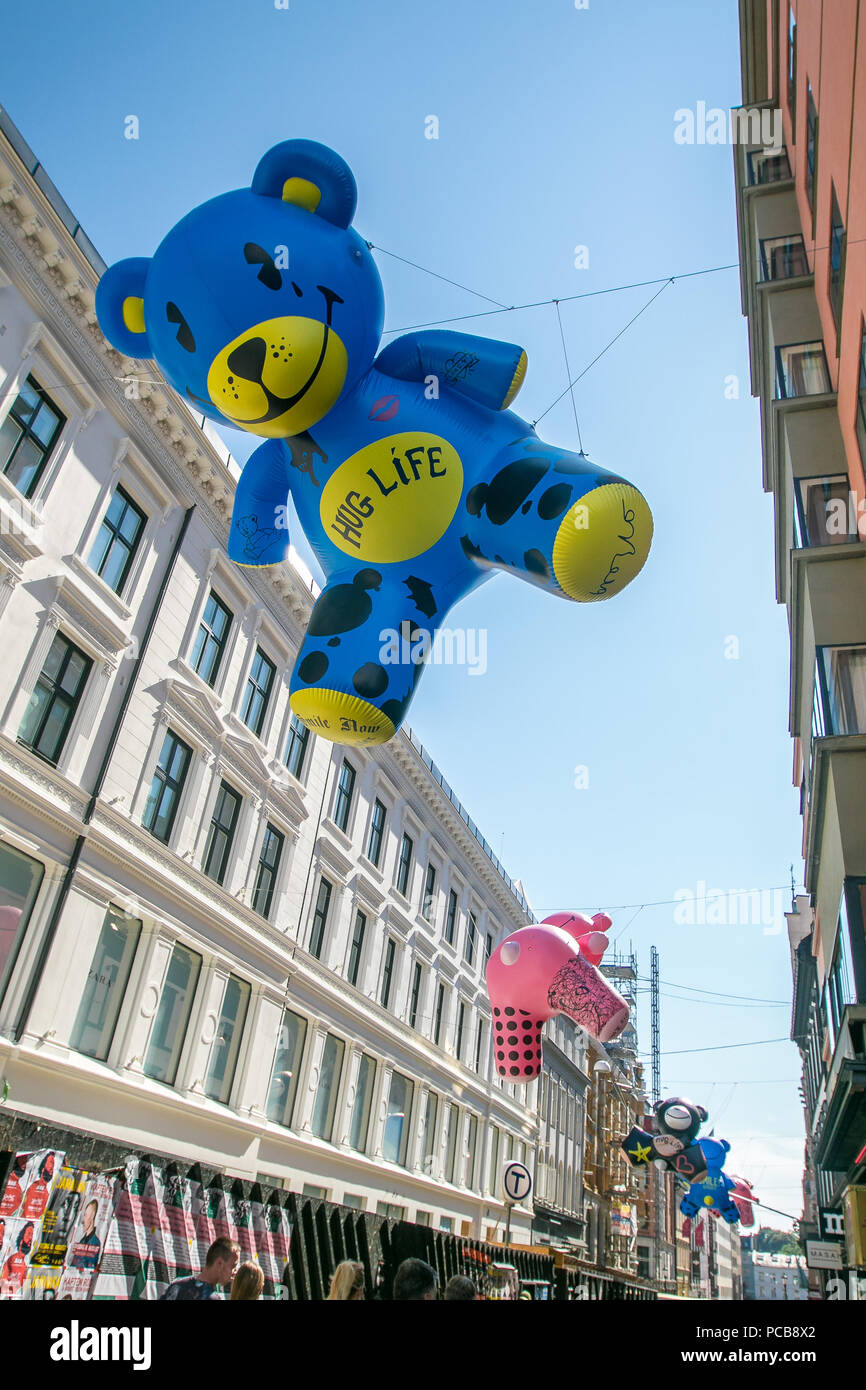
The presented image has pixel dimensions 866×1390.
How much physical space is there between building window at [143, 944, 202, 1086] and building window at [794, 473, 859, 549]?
12963mm

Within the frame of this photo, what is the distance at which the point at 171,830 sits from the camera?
53.9 feet

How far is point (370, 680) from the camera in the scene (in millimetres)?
4711

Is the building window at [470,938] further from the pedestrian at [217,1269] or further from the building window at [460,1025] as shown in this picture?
the pedestrian at [217,1269]

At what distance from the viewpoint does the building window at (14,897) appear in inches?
490

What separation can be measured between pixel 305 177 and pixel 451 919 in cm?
2868

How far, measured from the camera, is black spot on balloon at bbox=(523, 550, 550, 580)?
4559mm

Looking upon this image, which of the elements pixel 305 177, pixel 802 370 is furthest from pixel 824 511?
pixel 305 177

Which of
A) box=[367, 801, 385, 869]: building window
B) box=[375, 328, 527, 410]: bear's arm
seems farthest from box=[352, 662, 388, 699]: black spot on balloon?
box=[367, 801, 385, 869]: building window

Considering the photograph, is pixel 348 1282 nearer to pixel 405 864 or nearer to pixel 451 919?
pixel 405 864

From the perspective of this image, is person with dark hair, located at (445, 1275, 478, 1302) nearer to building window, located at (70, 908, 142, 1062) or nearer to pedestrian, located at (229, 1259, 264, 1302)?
pedestrian, located at (229, 1259, 264, 1302)

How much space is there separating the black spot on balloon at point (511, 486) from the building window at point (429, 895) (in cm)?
2501

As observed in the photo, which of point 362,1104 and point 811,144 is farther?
point 362,1104

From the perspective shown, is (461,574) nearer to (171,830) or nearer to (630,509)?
(630,509)

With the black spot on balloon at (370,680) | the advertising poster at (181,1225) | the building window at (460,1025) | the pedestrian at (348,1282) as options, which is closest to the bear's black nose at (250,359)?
the black spot on balloon at (370,680)
